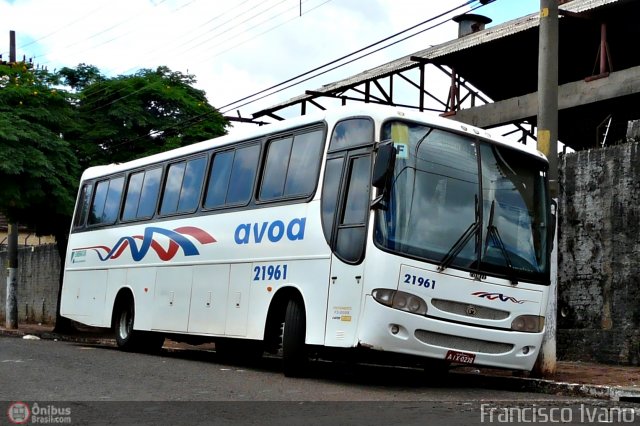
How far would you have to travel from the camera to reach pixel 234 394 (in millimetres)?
9680

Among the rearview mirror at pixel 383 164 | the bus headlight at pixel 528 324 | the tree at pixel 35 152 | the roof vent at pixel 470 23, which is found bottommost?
the bus headlight at pixel 528 324

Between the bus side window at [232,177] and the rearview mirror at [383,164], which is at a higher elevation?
the bus side window at [232,177]

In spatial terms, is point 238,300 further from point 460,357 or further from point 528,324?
point 528,324

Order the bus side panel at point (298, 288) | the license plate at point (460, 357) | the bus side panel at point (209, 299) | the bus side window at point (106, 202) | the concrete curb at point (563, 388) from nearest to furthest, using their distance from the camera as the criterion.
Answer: the concrete curb at point (563, 388), the license plate at point (460, 357), the bus side panel at point (298, 288), the bus side panel at point (209, 299), the bus side window at point (106, 202)

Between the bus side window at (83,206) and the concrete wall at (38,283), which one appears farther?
the concrete wall at (38,283)

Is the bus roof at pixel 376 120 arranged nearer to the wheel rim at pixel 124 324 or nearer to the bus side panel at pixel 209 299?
the bus side panel at pixel 209 299

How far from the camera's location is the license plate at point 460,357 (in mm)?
10375

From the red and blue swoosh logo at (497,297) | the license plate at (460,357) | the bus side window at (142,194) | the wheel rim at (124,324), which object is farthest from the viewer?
the wheel rim at (124,324)

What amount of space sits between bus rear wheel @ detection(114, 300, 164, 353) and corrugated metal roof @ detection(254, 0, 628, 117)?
313 inches

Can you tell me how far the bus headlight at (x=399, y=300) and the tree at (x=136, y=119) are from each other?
15.1 metres

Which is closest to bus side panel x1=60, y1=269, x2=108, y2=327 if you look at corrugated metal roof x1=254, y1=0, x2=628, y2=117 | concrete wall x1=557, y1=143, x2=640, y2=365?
corrugated metal roof x1=254, y1=0, x2=628, y2=117

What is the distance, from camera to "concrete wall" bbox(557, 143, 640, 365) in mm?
13547

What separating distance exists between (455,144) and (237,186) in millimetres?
3731

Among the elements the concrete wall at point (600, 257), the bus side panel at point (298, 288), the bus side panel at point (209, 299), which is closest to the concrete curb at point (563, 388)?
the bus side panel at point (298, 288)
